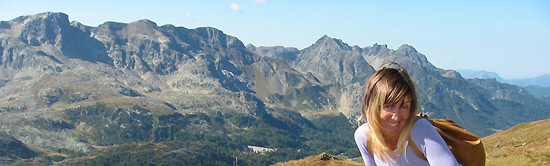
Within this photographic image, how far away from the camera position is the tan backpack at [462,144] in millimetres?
6879

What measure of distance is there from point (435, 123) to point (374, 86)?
1.32 meters

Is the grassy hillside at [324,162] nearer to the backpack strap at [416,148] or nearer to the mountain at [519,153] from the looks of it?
the mountain at [519,153]

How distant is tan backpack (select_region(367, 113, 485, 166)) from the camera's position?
6879 millimetres

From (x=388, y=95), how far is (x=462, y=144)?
1.55 meters

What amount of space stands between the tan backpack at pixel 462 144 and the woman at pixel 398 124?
0.19 meters

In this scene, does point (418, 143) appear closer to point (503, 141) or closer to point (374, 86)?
point (374, 86)

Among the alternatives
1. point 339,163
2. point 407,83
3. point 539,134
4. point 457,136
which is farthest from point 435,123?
point 539,134

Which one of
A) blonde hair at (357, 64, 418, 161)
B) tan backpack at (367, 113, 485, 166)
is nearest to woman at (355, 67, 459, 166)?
blonde hair at (357, 64, 418, 161)

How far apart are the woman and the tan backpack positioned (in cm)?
19

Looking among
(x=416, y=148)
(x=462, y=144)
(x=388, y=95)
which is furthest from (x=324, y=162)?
(x=388, y=95)

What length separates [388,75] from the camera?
7121 millimetres

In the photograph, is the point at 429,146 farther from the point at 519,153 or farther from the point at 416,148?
the point at 519,153

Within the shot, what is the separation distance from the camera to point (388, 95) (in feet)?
22.8

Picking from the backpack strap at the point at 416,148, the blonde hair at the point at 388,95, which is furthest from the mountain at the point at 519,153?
the blonde hair at the point at 388,95
